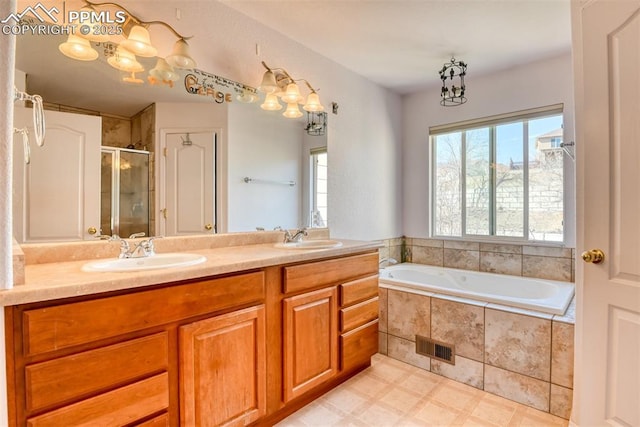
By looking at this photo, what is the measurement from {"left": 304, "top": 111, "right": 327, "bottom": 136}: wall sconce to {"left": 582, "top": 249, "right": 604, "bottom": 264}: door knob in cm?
191

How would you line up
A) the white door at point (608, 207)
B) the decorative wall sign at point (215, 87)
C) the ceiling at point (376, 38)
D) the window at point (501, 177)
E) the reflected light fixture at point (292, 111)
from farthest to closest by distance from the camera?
the window at point (501, 177) < the reflected light fixture at point (292, 111) < the decorative wall sign at point (215, 87) < the ceiling at point (376, 38) < the white door at point (608, 207)

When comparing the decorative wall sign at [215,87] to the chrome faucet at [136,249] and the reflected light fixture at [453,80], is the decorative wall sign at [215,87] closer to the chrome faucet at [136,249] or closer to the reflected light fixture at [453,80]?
the chrome faucet at [136,249]

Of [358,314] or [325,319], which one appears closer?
[325,319]

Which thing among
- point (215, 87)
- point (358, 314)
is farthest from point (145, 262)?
point (358, 314)

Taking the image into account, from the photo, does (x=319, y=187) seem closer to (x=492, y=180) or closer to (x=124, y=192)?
(x=124, y=192)

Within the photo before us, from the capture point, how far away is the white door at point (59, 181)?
1411mm

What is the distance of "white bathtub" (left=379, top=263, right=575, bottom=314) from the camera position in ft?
6.67

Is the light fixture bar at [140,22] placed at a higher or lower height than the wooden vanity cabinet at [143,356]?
higher

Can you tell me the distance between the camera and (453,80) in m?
3.11

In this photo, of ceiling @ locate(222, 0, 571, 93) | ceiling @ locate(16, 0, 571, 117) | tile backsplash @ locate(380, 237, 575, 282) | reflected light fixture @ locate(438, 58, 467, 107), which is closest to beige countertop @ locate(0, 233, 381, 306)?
ceiling @ locate(16, 0, 571, 117)

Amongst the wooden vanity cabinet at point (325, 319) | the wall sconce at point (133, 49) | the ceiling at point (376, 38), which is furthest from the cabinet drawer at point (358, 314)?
the wall sconce at point (133, 49)

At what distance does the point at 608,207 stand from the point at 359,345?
5.04 ft

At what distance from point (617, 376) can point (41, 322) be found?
2.14 meters

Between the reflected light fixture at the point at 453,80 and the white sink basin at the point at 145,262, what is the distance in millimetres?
2541
